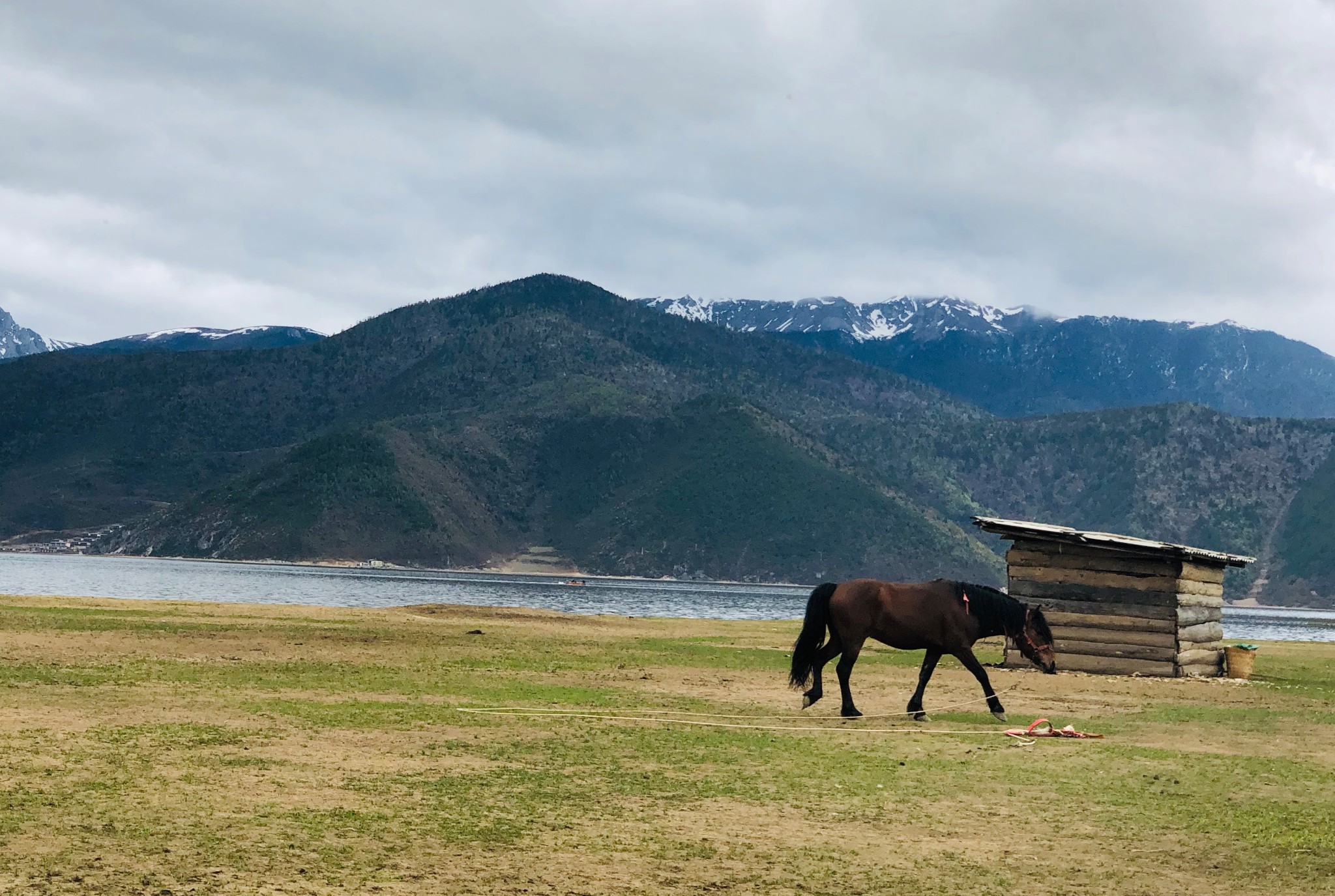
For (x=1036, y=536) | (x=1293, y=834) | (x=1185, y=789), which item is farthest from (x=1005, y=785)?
(x=1036, y=536)

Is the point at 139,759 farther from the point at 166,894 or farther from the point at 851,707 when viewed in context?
the point at 851,707

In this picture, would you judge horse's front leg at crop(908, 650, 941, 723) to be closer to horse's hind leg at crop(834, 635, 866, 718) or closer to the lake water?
horse's hind leg at crop(834, 635, 866, 718)

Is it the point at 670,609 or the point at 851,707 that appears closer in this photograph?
the point at 851,707

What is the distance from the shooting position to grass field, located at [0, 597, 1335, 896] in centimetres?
1086

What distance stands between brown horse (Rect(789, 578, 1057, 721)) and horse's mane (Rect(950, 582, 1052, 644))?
0.05 ft

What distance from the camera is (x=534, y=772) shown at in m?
15.3

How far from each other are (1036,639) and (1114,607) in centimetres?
1105

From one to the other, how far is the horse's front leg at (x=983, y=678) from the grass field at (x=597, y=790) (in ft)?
1.40

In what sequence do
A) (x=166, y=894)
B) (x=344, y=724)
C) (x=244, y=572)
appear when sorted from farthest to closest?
(x=244, y=572), (x=344, y=724), (x=166, y=894)

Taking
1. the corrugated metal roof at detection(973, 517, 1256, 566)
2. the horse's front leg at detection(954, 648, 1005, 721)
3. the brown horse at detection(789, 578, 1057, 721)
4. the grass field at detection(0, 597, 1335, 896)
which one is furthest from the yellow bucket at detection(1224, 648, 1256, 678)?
the horse's front leg at detection(954, 648, 1005, 721)

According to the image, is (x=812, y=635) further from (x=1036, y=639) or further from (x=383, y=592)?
(x=383, y=592)

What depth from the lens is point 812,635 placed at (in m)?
23.0

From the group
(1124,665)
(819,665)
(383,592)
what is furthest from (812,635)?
(383,592)

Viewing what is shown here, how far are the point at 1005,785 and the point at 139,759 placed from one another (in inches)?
367
